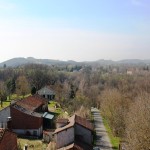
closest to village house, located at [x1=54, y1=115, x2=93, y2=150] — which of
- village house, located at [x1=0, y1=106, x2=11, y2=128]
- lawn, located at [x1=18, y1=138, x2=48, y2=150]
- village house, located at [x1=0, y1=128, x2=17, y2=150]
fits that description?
lawn, located at [x1=18, y1=138, x2=48, y2=150]

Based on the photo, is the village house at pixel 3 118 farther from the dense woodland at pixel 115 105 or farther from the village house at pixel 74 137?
the dense woodland at pixel 115 105

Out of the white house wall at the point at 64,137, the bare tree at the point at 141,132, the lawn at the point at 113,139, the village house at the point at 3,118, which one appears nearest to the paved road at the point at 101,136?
the lawn at the point at 113,139

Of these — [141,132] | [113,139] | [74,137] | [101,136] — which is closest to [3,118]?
[74,137]

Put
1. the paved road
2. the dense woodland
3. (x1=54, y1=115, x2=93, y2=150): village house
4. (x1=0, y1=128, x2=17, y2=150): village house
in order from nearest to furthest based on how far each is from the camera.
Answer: (x1=0, y1=128, x2=17, y2=150): village house < the dense woodland < (x1=54, y1=115, x2=93, y2=150): village house < the paved road

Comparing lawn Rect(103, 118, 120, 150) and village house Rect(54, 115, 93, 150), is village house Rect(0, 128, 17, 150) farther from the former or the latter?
lawn Rect(103, 118, 120, 150)

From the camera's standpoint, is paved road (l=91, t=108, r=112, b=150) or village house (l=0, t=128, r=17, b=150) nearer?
village house (l=0, t=128, r=17, b=150)

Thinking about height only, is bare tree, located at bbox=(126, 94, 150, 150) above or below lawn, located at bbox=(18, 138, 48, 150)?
above
